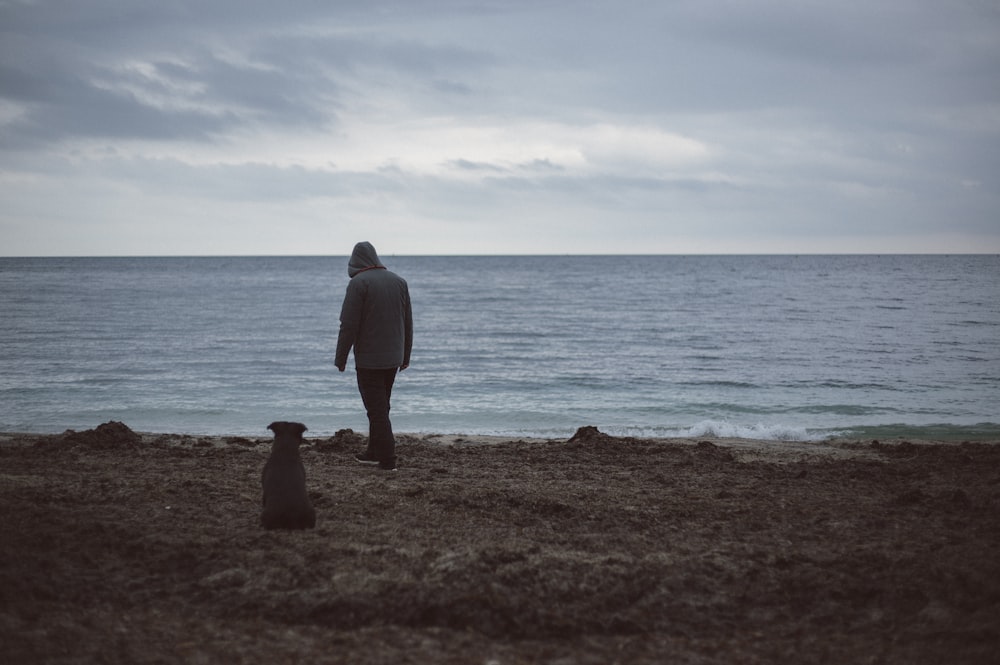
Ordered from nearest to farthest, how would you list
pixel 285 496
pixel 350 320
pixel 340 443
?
pixel 285 496
pixel 350 320
pixel 340 443

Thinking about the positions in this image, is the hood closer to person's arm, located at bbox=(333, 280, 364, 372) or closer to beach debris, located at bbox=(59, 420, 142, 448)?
person's arm, located at bbox=(333, 280, 364, 372)

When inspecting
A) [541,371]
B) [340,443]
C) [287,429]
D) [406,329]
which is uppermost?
[406,329]

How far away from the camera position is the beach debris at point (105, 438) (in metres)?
8.17

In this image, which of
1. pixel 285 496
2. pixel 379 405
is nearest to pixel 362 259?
pixel 379 405

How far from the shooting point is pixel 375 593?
12.9 feet

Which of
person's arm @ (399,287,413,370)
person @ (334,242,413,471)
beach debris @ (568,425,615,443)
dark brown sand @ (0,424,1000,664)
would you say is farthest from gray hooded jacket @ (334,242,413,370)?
beach debris @ (568,425,615,443)

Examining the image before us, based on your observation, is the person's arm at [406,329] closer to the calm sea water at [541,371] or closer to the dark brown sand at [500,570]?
the dark brown sand at [500,570]

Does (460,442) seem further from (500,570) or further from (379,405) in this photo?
(500,570)

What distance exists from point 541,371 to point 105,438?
1210 cm

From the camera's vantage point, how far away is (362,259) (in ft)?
23.6

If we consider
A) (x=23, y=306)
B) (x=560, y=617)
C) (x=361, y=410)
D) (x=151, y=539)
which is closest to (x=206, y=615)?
(x=151, y=539)

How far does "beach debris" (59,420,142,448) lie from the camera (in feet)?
26.8

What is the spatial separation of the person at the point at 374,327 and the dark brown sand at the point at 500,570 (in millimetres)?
926

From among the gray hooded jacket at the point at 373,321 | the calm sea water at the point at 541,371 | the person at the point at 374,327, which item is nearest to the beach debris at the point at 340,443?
the person at the point at 374,327
